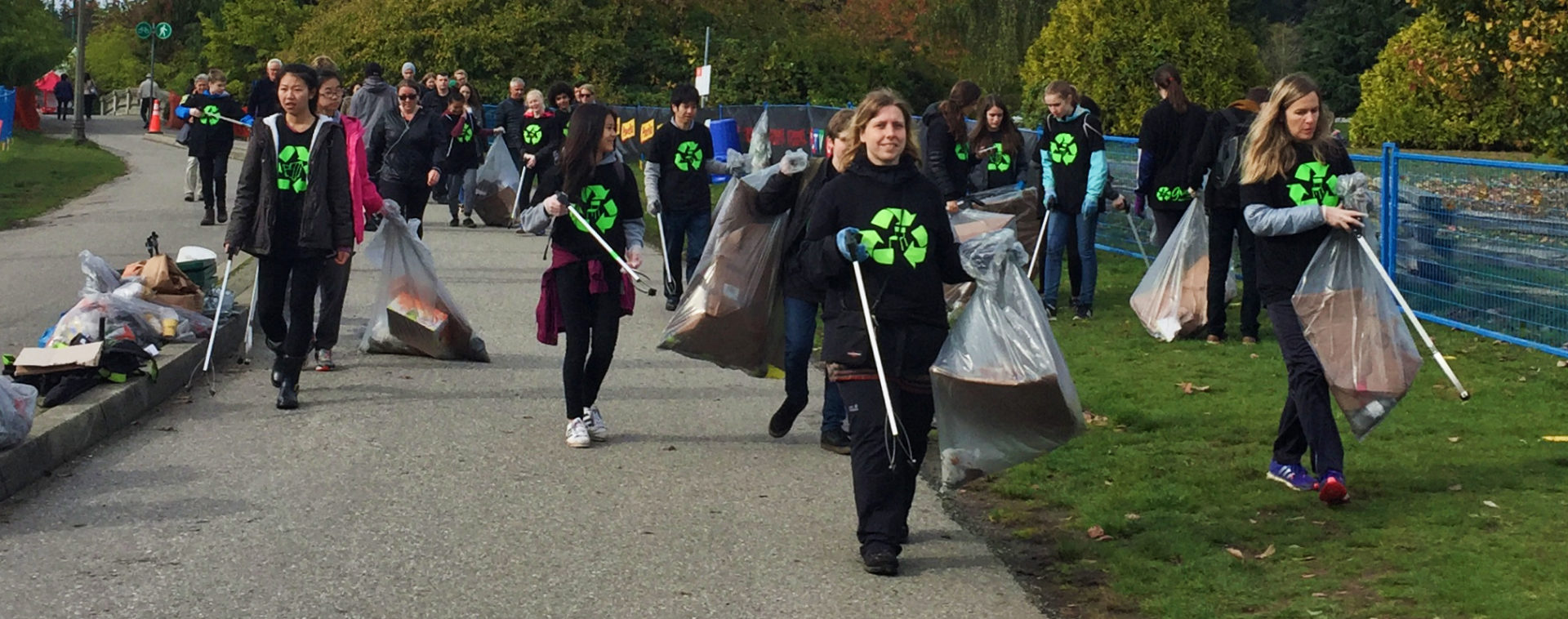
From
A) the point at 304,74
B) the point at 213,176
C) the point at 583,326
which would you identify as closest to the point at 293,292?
the point at 304,74

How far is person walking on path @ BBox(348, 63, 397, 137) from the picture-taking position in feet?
45.8

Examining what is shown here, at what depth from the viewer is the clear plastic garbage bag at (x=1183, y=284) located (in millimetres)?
11156

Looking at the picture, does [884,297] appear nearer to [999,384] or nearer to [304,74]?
[999,384]

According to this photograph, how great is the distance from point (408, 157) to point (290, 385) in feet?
16.9

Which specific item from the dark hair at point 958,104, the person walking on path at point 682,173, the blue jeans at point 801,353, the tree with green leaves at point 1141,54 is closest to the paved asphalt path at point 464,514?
the blue jeans at point 801,353

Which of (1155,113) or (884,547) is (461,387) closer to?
(884,547)

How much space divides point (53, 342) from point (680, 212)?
442 cm

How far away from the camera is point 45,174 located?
28672mm

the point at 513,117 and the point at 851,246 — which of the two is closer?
the point at 851,246

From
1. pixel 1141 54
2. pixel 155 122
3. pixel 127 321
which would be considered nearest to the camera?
pixel 127 321

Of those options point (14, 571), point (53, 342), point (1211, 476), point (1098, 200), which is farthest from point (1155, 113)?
point (14, 571)

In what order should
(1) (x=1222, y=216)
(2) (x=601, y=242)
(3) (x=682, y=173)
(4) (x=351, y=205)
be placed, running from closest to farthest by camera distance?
1. (2) (x=601, y=242)
2. (4) (x=351, y=205)
3. (1) (x=1222, y=216)
4. (3) (x=682, y=173)

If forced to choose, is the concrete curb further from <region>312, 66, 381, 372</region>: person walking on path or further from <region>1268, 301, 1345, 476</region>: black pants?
<region>1268, 301, 1345, 476</region>: black pants

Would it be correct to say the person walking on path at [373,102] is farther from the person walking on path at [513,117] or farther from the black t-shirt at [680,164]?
the person walking on path at [513,117]
